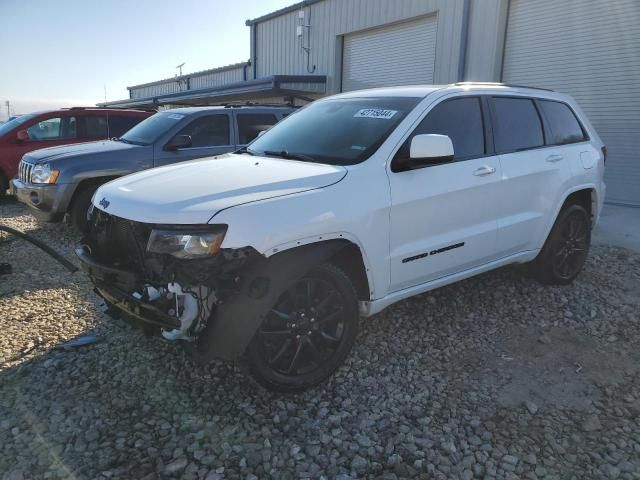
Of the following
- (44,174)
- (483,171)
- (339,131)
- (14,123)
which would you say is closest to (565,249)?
(483,171)

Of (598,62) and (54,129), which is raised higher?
(598,62)

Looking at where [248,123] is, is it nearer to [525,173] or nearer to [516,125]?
[516,125]

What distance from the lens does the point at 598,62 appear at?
8.97 meters

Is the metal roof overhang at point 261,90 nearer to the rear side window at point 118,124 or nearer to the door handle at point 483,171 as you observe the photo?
the rear side window at point 118,124

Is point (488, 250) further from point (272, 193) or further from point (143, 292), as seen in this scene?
point (143, 292)

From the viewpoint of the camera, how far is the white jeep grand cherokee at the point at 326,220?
2699 millimetres

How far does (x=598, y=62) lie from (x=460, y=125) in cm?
669

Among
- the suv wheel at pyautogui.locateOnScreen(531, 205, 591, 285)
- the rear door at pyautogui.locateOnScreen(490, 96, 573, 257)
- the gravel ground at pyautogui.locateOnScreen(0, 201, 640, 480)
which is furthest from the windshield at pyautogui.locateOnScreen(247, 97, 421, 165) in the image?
the suv wheel at pyautogui.locateOnScreen(531, 205, 591, 285)

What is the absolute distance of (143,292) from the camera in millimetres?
2781

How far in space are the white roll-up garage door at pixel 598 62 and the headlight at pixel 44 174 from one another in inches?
337

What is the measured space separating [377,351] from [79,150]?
5076mm

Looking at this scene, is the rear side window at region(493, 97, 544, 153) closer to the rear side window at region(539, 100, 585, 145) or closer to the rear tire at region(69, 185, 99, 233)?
the rear side window at region(539, 100, 585, 145)

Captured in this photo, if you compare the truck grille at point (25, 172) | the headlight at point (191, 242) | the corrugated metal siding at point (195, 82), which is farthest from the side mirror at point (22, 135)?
the corrugated metal siding at point (195, 82)

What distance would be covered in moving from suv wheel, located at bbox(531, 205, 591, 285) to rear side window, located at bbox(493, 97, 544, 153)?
813 mm
